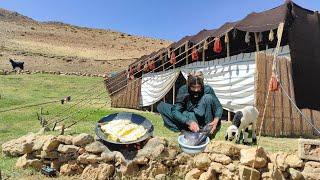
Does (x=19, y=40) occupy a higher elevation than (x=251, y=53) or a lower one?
higher

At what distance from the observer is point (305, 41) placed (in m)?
14.1

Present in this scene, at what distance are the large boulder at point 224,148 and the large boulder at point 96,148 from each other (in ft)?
6.21

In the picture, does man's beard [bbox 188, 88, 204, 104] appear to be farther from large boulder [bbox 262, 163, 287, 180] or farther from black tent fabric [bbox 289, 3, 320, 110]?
black tent fabric [bbox 289, 3, 320, 110]

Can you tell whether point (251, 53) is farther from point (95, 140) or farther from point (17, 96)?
point (17, 96)

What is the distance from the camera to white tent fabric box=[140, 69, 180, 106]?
19.4 metres

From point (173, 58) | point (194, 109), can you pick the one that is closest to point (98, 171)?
point (194, 109)

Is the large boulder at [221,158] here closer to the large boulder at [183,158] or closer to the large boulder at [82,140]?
the large boulder at [183,158]

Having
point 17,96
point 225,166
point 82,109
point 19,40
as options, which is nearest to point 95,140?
point 225,166

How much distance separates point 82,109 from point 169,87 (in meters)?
3.63

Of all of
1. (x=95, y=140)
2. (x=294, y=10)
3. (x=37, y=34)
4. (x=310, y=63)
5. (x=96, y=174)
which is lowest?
(x=96, y=174)

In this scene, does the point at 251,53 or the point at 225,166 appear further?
A: the point at 251,53

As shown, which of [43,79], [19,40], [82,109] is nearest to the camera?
[82,109]

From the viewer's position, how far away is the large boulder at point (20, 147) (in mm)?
8875

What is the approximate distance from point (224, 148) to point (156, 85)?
13052mm
